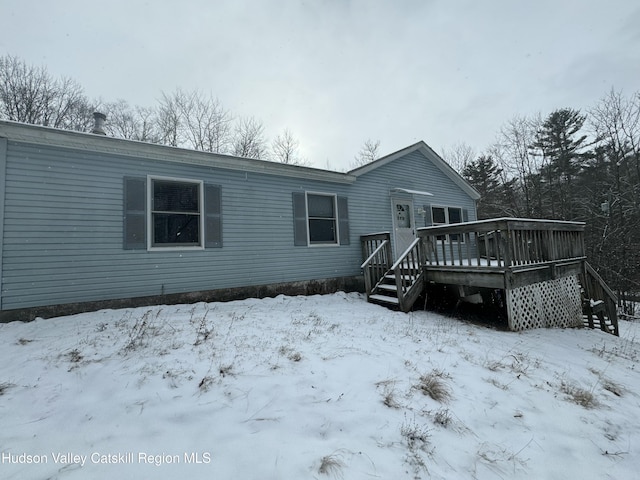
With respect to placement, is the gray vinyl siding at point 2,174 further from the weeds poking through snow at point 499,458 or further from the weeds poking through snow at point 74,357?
the weeds poking through snow at point 499,458

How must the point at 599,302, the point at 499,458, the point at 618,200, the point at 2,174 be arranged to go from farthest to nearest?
1. the point at 618,200
2. the point at 599,302
3. the point at 2,174
4. the point at 499,458

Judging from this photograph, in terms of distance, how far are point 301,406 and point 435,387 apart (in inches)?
48.8

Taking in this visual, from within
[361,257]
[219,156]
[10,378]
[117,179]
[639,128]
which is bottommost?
[10,378]

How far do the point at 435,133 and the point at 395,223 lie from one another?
1776 cm

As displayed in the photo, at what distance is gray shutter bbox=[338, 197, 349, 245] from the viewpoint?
25.4 feet

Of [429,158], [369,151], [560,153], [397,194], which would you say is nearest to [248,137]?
[369,151]

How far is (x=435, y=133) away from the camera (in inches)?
899

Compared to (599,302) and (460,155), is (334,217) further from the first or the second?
(460,155)

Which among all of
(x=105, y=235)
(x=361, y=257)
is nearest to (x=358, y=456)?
(x=105, y=235)

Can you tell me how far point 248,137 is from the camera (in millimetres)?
18453

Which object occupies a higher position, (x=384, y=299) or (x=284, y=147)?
(x=284, y=147)

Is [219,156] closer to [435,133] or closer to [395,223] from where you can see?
[395,223]

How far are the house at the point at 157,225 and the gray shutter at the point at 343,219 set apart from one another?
0.03m

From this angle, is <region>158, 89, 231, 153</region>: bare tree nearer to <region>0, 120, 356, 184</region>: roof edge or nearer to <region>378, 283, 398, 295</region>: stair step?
<region>0, 120, 356, 184</region>: roof edge
